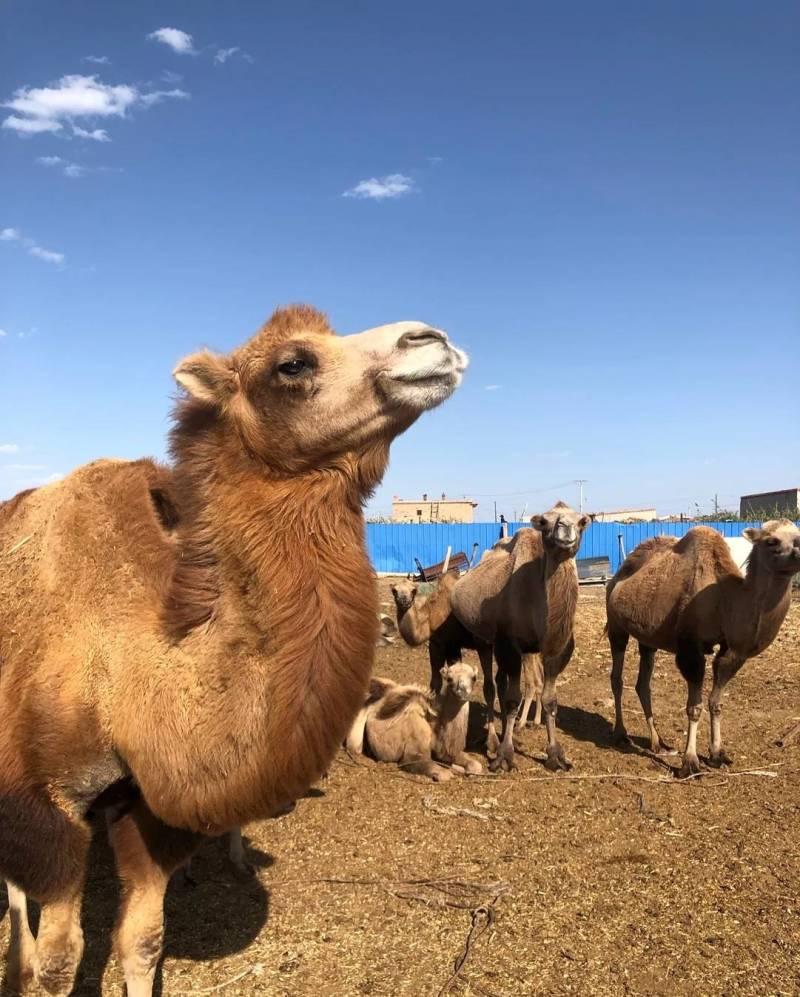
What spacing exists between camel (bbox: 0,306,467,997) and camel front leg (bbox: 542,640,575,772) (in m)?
5.87

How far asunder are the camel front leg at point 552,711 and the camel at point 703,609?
115 cm

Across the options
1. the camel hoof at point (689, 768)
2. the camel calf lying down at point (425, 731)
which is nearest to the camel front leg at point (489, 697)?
the camel calf lying down at point (425, 731)

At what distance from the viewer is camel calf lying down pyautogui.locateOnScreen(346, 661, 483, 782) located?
331 inches

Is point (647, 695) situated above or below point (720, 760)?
above

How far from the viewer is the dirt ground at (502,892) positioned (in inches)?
174

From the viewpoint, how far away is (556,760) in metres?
8.48

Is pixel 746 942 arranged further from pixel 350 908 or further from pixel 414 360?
pixel 414 360

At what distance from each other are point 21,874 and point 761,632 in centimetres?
762

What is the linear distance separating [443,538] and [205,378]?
36.0 meters

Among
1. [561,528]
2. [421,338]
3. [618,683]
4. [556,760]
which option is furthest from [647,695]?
[421,338]

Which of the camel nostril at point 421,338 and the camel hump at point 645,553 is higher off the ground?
the camel nostril at point 421,338

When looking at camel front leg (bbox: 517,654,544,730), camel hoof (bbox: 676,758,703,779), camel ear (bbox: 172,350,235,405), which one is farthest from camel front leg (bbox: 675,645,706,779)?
camel ear (bbox: 172,350,235,405)

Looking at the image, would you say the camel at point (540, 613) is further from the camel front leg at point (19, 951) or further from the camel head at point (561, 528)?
the camel front leg at point (19, 951)

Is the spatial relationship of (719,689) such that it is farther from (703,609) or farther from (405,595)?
(405,595)
